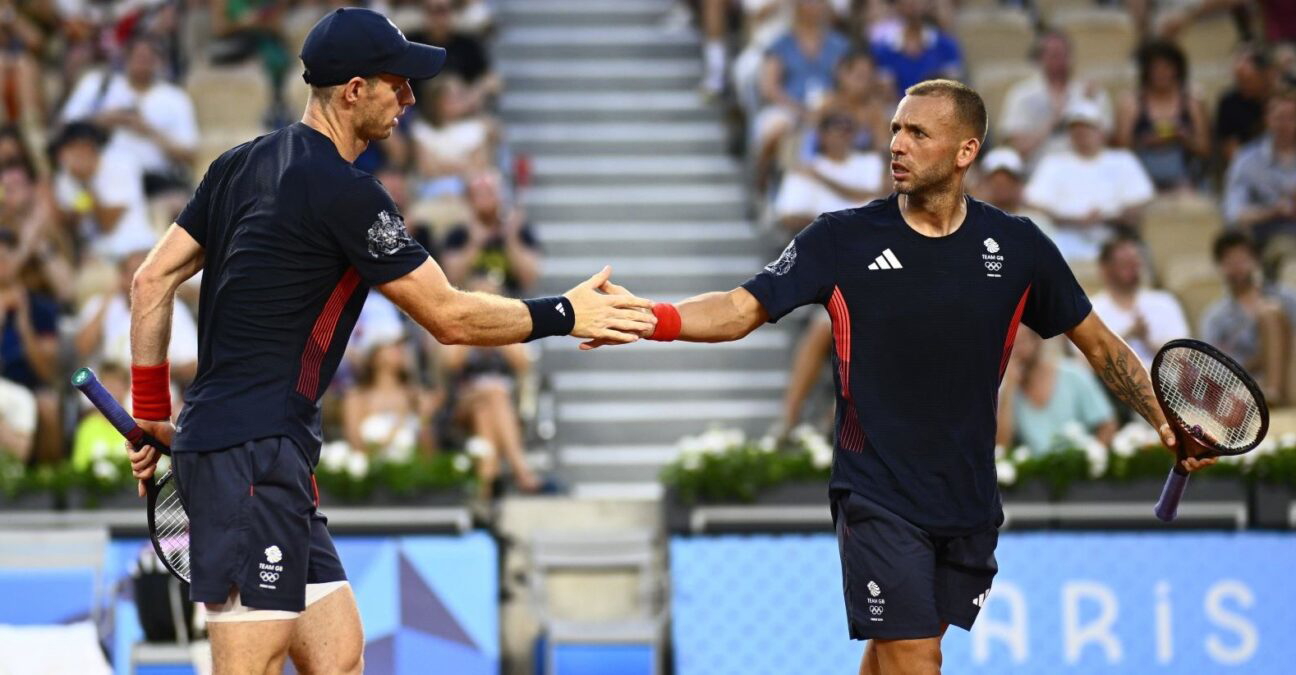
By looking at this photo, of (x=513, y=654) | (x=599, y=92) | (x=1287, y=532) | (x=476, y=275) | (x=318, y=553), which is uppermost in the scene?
(x=599, y=92)

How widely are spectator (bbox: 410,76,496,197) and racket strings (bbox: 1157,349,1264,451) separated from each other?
724 cm

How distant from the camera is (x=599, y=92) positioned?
15023 mm

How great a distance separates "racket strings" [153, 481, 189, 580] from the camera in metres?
6.09

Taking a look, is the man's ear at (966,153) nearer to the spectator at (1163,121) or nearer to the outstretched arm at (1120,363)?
the outstretched arm at (1120,363)

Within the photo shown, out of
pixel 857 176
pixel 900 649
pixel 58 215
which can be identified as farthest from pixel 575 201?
pixel 900 649

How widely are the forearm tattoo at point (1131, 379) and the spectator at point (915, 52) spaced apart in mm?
7571

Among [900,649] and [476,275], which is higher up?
[476,275]

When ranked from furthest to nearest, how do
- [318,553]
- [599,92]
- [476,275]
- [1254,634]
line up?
[599,92] → [476,275] → [1254,634] → [318,553]

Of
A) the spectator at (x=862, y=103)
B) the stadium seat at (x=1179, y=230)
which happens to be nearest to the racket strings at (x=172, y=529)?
the spectator at (x=862, y=103)

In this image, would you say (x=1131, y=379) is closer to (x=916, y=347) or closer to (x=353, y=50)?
(x=916, y=347)

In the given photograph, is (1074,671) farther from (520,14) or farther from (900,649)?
(520,14)

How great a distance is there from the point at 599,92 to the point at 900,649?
31.6 feet

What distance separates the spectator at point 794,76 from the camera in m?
13.3

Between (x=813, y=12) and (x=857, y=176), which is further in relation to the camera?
(x=813, y=12)
